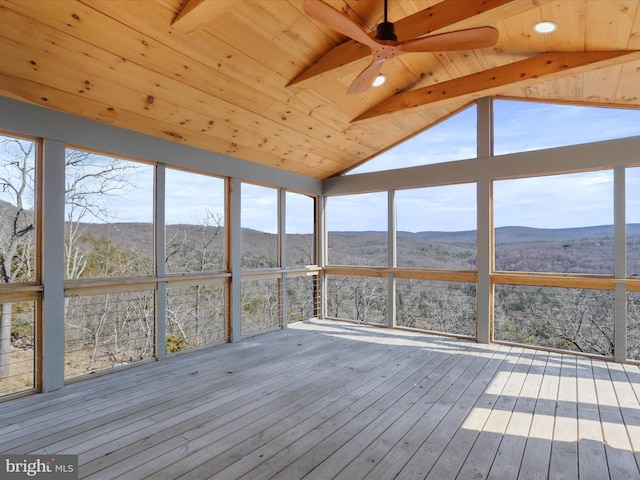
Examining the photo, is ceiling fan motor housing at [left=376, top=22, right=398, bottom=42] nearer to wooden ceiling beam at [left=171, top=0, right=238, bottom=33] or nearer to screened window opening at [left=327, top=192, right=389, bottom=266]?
wooden ceiling beam at [left=171, top=0, right=238, bottom=33]

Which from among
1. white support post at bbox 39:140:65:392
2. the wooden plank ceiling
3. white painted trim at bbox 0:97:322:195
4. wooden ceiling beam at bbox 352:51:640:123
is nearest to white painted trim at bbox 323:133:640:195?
the wooden plank ceiling

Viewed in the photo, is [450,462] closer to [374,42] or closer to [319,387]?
[319,387]

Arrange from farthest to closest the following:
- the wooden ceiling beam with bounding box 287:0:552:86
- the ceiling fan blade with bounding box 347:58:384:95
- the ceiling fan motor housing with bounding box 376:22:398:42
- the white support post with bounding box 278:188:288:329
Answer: the white support post with bounding box 278:188:288:329 → the ceiling fan blade with bounding box 347:58:384:95 → the wooden ceiling beam with bounding box 287:0:552:86 → the ceiling fan motor housing with bounding box 376:22:398:42

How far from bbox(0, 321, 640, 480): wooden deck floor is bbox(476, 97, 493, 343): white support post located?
84cm

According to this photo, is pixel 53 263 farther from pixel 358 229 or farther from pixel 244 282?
pixel 358 229

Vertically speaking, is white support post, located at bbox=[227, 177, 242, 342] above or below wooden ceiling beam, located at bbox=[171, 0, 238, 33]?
below

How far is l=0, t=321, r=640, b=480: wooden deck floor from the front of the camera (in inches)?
83.4

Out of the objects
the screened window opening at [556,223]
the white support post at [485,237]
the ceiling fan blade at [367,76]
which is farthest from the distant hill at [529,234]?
the ceiling fan blade at [367,76]

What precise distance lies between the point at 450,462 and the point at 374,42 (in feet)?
8.40

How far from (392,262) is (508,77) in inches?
118

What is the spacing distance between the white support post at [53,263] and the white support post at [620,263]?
567cm

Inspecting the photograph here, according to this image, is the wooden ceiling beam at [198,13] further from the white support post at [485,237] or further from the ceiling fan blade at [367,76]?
the white support post at [485,237]

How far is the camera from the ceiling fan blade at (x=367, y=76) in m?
2.60

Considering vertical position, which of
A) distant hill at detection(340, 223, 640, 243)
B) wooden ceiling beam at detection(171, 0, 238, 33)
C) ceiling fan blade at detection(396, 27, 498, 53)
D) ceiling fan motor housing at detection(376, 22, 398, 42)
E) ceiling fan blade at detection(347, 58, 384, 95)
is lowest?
distant hill at detection(340, 223, 640, 243)
